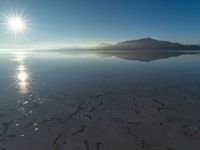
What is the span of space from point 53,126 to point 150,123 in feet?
13.8

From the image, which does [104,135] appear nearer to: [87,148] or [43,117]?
[87,148]

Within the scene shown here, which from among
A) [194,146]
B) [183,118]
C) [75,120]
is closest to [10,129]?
[75,120]

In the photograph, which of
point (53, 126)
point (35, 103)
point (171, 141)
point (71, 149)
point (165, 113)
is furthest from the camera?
point (35, 103)

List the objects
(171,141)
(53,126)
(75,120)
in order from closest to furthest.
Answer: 1. (171,141)
2. (53,126)
3. (75,120)

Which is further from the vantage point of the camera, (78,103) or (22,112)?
(78,103)

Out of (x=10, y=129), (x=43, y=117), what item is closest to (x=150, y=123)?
(x=43, y=117)

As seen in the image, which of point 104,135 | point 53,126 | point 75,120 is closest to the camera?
point 104,135

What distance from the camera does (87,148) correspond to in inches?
241

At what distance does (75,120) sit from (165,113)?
4451mm

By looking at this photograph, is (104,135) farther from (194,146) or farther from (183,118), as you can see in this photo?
(183,118)

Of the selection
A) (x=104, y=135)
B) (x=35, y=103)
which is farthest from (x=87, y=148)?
(x=35, y=103)

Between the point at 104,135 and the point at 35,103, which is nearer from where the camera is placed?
the point at 104,135

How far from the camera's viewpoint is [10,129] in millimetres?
7387

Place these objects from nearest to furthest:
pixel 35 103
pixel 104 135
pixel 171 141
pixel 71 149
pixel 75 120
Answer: pixel 71 149
pixel 171 141
pixel 104 135
pixel 75 120
pixel 35 103
